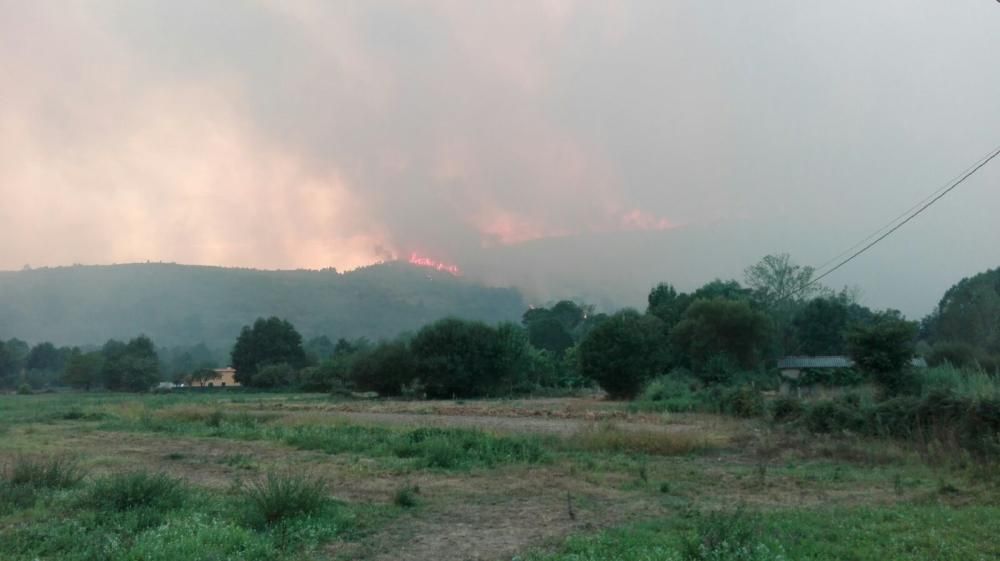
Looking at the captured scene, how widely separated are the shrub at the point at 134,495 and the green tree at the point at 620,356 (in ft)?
151

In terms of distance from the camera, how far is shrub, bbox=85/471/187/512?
11.5 metres

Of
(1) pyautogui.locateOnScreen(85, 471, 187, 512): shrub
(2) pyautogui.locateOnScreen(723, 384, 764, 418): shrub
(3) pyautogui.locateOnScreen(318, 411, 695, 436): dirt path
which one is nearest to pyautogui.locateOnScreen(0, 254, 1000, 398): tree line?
(2) pyautogui.locateOnScreen(723, 384, 764, 418): shrub

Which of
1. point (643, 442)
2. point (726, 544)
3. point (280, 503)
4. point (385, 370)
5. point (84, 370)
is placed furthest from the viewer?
point (84, 370)

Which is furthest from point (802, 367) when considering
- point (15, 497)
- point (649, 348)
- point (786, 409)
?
point (15, 497)

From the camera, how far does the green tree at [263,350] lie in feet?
359

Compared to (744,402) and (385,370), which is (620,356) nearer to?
(744,402)

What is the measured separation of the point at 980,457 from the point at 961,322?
56.9 metres

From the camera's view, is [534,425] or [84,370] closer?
[534,425]

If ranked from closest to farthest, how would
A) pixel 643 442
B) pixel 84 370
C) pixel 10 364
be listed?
pixel 643 442 → pixel 84 370 → pixel 10 364

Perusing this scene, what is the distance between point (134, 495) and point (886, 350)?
31.3m

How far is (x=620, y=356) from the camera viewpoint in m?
56.0

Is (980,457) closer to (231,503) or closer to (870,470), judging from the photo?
(870,470)

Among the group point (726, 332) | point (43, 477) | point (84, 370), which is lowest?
point (43, 477)

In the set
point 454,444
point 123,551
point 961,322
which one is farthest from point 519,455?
point 961,322
